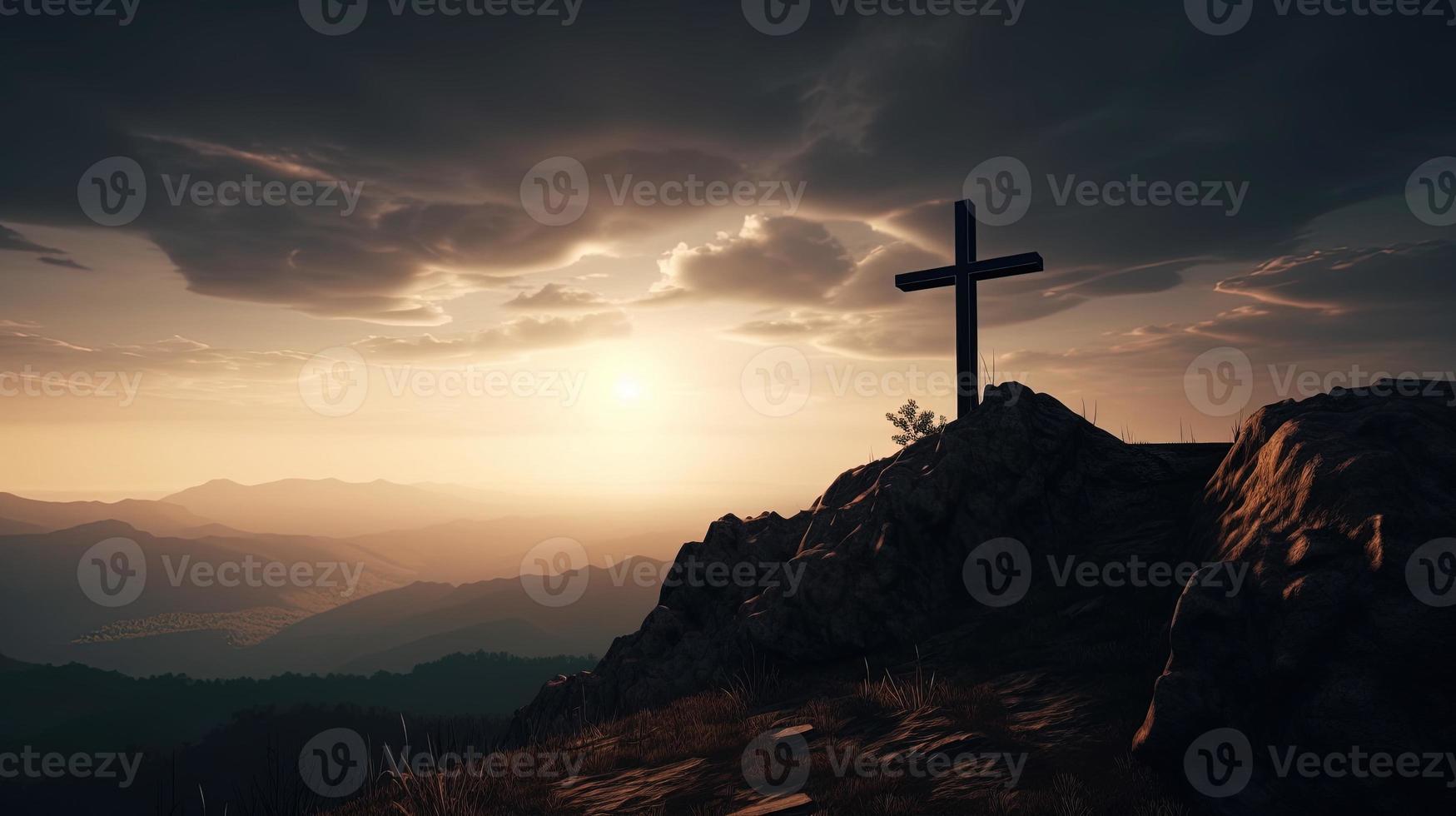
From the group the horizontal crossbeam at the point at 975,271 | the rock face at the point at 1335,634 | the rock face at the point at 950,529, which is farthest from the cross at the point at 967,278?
the rock face at the point at 1335,634

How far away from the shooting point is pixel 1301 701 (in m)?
6.43

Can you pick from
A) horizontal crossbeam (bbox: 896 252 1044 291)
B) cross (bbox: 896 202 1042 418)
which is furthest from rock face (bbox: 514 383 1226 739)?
horizontal crossbeam (bbox: 896 252 1044 291)

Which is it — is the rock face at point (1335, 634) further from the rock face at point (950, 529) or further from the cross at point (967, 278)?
the cross at point (967, 278)

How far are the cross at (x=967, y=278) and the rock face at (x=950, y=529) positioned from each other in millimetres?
2245

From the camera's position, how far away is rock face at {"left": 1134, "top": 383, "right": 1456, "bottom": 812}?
6070mm

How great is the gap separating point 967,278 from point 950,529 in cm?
688

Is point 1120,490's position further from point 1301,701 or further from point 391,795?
point 391,795

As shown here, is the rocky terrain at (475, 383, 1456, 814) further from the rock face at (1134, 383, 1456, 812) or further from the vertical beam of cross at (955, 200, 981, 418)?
the vertical beam of cross at (955, 200, 981, 418)

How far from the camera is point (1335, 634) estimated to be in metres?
6.52

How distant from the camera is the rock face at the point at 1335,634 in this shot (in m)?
6.07

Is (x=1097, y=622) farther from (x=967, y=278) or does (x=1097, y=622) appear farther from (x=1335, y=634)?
(x=967, y=278)

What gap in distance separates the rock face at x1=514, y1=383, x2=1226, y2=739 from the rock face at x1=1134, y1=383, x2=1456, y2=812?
149 inches

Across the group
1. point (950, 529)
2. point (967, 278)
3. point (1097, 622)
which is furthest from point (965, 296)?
point (1097, 622)

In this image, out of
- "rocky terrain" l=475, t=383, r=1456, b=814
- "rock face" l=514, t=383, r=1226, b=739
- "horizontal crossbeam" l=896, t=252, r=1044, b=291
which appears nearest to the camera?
"rocky terrain" l=475, t=383, r=1456, b=814
